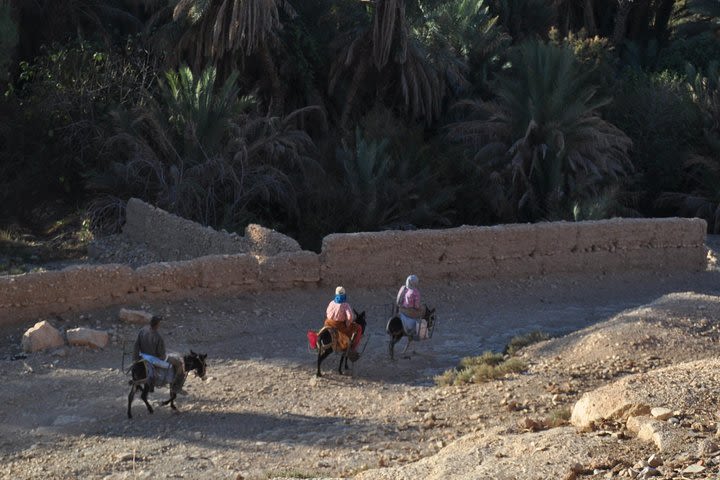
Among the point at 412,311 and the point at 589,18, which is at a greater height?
the point at 589,18

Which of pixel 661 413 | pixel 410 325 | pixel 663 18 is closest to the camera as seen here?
pixel 661 413

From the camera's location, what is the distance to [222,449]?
36.2ft

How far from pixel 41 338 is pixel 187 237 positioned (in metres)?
4.85

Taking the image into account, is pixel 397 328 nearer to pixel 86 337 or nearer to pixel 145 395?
pixel 145 395

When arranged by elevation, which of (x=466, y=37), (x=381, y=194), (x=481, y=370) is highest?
(x=466, y=37)

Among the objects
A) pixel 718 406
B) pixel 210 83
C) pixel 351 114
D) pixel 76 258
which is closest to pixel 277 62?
pixel 351 114

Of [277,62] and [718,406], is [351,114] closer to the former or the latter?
[277,62]

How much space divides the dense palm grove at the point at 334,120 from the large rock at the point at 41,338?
759 centimetres

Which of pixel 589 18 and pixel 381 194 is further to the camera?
pixel 589 18

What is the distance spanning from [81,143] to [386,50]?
6.55 meters

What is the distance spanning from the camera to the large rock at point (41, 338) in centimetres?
1378

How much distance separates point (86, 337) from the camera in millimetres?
13961

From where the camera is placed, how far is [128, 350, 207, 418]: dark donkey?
1166 centimetres

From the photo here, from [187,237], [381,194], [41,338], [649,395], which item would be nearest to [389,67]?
[381,194]
